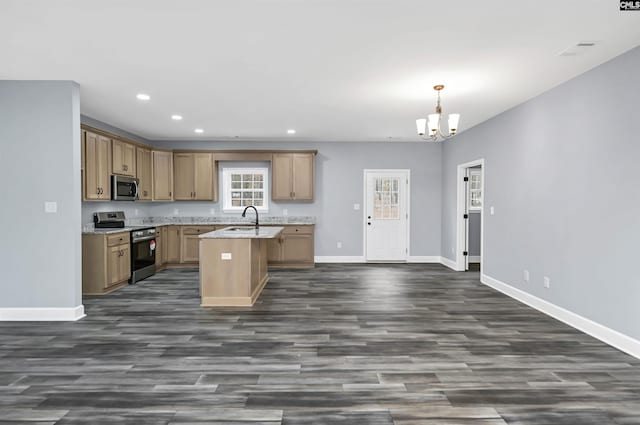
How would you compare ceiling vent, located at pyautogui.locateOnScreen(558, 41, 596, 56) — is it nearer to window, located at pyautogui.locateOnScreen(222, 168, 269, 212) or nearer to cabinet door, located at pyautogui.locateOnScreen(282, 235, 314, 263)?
cabinet door, located at pyautogui.locateOnScreen(282, 235, 314, 263)

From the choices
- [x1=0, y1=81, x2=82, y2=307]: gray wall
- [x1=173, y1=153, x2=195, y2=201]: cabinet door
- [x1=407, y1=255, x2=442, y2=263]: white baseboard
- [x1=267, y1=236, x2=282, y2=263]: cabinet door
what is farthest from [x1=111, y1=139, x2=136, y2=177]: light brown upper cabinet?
[x1=407, y1=255, x2=442, y2=263]: white baseboard

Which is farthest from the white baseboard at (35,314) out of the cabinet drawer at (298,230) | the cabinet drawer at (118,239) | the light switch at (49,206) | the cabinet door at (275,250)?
the cabinet drawer at (298,230)

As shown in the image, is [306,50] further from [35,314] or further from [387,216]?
[387,216]

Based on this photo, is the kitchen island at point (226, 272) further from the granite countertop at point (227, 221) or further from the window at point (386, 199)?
the window at point (386, 199)

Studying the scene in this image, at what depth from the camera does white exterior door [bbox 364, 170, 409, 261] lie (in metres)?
7.93

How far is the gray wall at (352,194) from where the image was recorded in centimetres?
787

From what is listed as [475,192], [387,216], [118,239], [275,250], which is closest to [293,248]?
[275,250]

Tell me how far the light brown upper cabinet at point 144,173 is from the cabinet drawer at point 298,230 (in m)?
2.79

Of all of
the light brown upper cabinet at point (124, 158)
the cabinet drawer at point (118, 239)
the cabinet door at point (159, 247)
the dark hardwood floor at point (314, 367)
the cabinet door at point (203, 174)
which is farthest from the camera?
the cabinet door at point (203, 174)

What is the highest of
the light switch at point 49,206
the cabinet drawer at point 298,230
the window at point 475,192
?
the window at point 475,192

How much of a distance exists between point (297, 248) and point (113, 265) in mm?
3304

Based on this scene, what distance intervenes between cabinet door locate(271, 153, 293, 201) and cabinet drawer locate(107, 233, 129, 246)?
9.50ft
